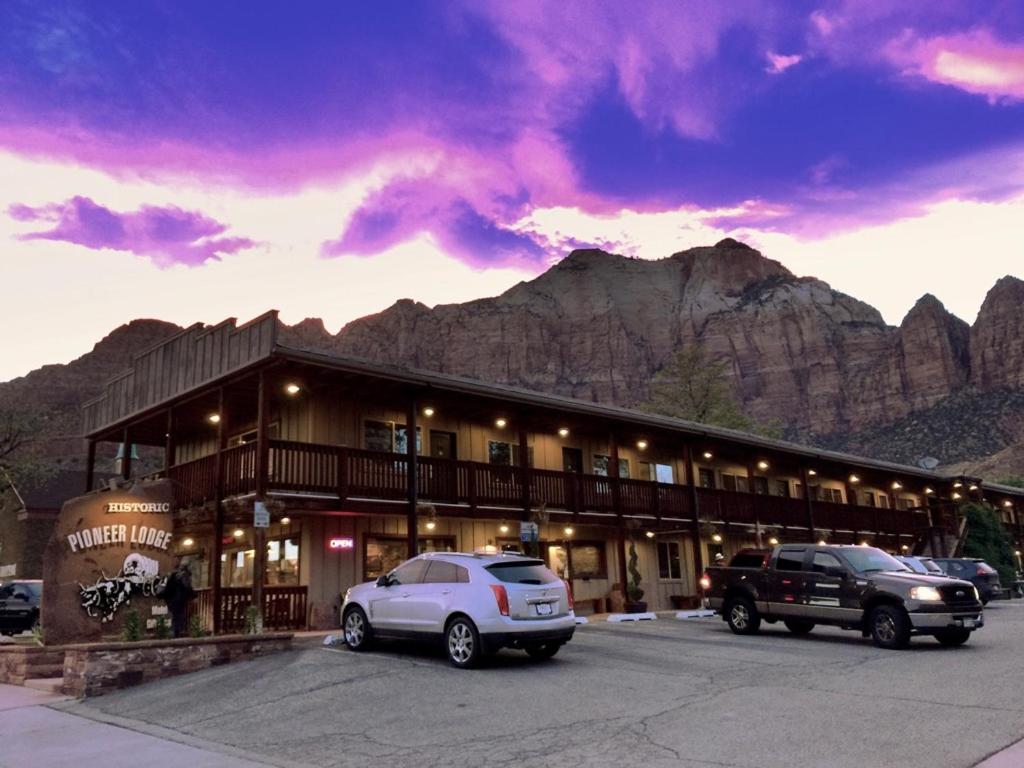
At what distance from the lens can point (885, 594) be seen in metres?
15.6

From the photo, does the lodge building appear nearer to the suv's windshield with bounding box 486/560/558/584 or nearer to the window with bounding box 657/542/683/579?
the window with bounding box 657/542/683/579

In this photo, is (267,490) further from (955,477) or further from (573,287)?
(573,287)

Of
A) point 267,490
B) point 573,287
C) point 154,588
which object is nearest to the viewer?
point 154,588

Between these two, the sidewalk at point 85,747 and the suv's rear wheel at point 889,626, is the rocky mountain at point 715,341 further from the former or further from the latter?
the sidewalk at point 85,747

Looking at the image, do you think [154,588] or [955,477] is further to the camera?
[955,477]

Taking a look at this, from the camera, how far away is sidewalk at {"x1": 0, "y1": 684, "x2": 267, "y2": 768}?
26.8 feet

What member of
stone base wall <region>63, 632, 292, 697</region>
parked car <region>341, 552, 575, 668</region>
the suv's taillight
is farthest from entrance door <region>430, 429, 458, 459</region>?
the suv's taillight

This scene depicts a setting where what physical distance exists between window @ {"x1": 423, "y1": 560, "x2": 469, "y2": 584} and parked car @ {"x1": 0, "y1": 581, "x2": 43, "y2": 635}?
52.3 ft

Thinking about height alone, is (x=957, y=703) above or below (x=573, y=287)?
below

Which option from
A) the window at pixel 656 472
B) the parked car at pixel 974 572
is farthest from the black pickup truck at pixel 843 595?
the parked car at pixel 974 572

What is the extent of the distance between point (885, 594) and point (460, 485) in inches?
405

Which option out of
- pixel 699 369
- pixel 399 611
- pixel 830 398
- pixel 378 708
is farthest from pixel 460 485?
pixel 830 398

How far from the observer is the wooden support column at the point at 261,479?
16562 millimetres

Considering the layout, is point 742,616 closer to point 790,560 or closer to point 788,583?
point 788,583
